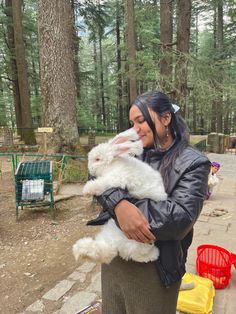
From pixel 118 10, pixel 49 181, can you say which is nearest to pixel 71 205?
pixel 49 181

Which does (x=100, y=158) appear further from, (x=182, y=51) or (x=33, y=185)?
(x=182, y=51)

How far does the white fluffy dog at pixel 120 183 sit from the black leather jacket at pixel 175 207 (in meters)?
Result: 0.04

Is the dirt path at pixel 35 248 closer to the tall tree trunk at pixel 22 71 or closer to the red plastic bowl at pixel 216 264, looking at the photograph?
the red plastic bowl at pixel 216 264

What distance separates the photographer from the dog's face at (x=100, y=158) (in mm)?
1375

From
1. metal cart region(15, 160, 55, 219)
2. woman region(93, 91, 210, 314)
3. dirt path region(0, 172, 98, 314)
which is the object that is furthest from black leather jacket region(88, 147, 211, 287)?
metal cart region(15, 160, 55, 219)

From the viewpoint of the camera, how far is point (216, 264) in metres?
3.19

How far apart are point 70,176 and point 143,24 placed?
1060 cm

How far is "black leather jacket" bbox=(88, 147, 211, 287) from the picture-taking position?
4.14 feet

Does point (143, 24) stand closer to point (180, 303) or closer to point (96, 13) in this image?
point (96, 13)

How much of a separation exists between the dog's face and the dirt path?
97.8 inches

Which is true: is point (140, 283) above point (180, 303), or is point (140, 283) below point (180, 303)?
above

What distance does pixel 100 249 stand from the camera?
1.38 m

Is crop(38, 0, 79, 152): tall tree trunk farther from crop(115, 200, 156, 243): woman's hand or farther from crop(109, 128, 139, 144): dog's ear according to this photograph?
crop(115, 200, 156, 243): woman's hand

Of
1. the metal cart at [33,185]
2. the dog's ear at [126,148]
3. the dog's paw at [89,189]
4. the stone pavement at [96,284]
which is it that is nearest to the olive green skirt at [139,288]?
the dog's paw at [89,189]
